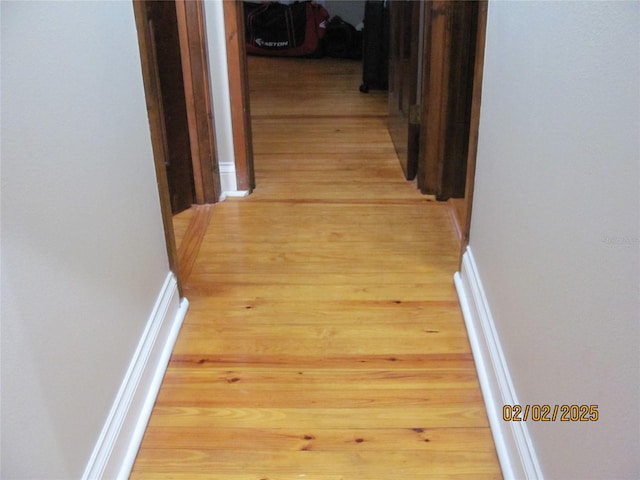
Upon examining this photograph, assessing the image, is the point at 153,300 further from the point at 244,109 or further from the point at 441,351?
the point at 244,109

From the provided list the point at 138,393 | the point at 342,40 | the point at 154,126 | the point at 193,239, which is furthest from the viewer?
the point at 342,40

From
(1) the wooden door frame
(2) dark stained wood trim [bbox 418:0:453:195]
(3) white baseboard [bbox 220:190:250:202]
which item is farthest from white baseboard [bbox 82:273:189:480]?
(2) dark stained wood trim [bbox 418:0:453:195]

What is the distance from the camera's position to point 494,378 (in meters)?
1.61

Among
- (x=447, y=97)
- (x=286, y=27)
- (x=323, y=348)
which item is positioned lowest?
(x=323, y=348)

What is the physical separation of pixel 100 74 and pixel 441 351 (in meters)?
1.17

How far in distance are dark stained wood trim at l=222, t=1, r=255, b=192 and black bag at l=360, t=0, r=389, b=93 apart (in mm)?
2173

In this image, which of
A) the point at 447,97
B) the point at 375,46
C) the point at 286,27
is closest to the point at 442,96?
the point at 447,97

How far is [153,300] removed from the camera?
5.92ft

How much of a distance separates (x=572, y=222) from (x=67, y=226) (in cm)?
90

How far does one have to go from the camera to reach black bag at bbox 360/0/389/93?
4.74m

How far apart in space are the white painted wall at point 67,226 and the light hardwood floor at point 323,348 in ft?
0.97

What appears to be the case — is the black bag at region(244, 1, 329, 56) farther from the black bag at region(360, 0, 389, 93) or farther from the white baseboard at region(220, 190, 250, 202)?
the white baseboard at region(220, 190, 250, 202)

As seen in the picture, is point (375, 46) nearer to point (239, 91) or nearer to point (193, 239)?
point (239, 91)
